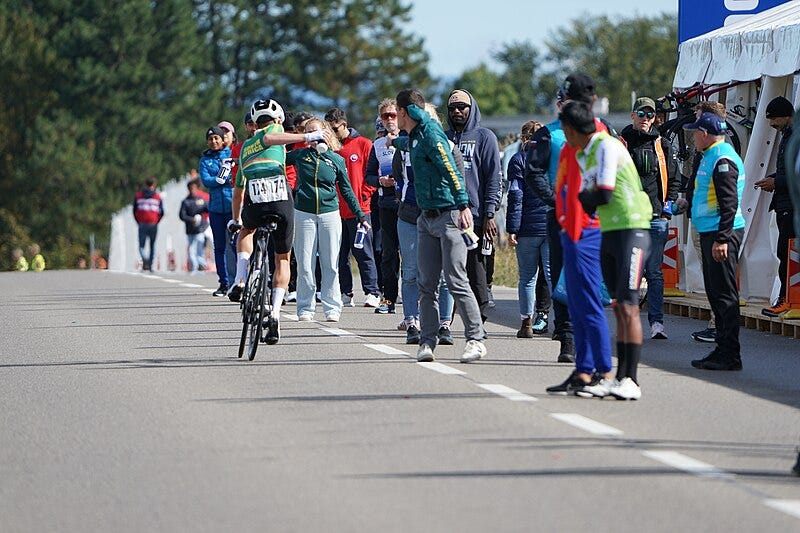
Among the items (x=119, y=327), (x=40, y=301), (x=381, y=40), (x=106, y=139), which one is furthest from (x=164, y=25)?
(x=119, y=327)

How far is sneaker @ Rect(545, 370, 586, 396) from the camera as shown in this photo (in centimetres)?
1150

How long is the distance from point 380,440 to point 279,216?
5.05m

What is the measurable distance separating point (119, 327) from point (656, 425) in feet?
29.4

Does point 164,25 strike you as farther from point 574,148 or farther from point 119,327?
point 574,148

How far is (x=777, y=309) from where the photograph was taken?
55.3 ft

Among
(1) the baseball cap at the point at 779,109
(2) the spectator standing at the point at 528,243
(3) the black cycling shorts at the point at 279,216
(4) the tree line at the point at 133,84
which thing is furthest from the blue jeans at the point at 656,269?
(4) the tree line at the point at 133,84

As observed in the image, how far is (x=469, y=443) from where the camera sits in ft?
30.9

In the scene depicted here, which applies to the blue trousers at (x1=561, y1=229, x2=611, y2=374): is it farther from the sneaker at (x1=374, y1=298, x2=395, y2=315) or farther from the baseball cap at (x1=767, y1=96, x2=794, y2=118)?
the sneaker at (x1=374, y1=298, x2=395, y2=315)

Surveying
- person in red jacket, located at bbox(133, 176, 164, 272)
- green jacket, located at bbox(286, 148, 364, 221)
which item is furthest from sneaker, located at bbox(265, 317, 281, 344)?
person in red jacket, located at bbox(133, 176, 164, 272)

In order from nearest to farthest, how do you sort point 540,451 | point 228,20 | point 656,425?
point 540,451 → point 656,425 → point 228,20

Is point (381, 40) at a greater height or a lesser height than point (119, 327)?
greater

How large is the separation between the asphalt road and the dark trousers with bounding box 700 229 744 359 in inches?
11.5

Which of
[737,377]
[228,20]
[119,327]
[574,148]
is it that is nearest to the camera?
[574,148]

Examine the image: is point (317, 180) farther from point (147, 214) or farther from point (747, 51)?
point (147, 214)
